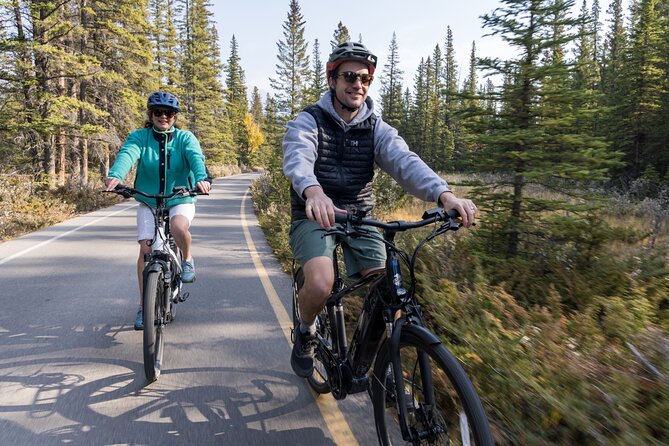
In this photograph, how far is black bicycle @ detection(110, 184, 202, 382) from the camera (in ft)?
11.7

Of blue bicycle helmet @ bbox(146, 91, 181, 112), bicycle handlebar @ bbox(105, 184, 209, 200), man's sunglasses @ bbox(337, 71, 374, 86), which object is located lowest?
bicycle handlebar @ bbox(105, 184, 209, 200)

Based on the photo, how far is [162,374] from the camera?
3.80m

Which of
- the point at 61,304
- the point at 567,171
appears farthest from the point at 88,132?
the point at 567,171

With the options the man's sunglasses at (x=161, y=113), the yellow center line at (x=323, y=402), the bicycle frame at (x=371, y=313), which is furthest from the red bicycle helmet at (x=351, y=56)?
the yellow center line at (x=323, y=402)

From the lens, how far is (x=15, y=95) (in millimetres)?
17672

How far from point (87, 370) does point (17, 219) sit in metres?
11.2

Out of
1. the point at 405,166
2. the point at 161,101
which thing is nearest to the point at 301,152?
the point at 405,166

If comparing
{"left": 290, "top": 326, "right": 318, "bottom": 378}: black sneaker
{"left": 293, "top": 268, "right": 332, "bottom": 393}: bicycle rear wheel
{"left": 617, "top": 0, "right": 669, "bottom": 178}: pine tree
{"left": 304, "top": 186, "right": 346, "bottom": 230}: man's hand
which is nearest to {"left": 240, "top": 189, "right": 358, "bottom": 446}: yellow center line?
{"left": 293, "top": 268, "right": 332, "bottom": 393}: bicycle rear wheel

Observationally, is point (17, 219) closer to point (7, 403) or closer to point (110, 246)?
point (110, 246)

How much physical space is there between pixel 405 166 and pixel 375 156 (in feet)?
1.06

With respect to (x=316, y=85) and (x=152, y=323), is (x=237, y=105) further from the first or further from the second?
(x=152, y=323)

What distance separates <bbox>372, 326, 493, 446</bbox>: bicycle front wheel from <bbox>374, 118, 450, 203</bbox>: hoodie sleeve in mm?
974

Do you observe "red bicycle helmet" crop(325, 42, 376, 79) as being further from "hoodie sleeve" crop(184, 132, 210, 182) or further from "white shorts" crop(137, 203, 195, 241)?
"white shorts" crop(137, 203, 195, 241)

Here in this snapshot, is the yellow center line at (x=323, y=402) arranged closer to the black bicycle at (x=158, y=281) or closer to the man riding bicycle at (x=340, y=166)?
the man riding bicycle at (x=340, y=166)
